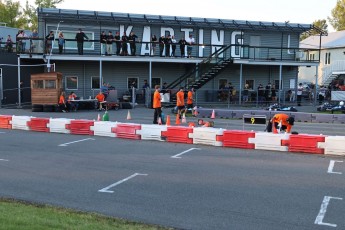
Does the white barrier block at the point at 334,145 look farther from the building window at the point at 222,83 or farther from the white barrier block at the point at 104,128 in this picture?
the building window at the point at 222,83

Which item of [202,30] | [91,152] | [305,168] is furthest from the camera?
[202,30]

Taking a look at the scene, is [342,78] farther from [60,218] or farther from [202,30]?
[60,218]

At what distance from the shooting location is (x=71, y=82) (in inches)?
1249

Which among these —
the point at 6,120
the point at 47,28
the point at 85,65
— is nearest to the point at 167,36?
the point at 85,65

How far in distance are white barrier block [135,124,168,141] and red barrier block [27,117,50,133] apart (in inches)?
165

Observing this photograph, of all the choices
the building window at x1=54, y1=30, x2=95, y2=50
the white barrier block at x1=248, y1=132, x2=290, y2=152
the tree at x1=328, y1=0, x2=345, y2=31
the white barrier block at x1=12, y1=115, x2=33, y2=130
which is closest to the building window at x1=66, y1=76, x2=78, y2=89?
the building window at x1=54, y1=30, x2=95, y2=50

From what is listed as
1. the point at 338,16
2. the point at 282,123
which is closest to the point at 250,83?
the point at 282,123

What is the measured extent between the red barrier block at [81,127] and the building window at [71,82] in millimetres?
15551

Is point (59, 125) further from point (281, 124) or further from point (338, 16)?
point (338, 16)

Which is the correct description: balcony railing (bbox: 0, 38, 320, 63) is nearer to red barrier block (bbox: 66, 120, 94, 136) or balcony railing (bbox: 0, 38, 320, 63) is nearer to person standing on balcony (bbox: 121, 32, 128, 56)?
person standing on balcony (bbox: 121, 32, 128, 56)

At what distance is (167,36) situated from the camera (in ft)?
107

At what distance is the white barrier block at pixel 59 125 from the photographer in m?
16.9

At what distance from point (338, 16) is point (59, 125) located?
78182mm

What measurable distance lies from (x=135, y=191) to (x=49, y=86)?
18.4 metres
